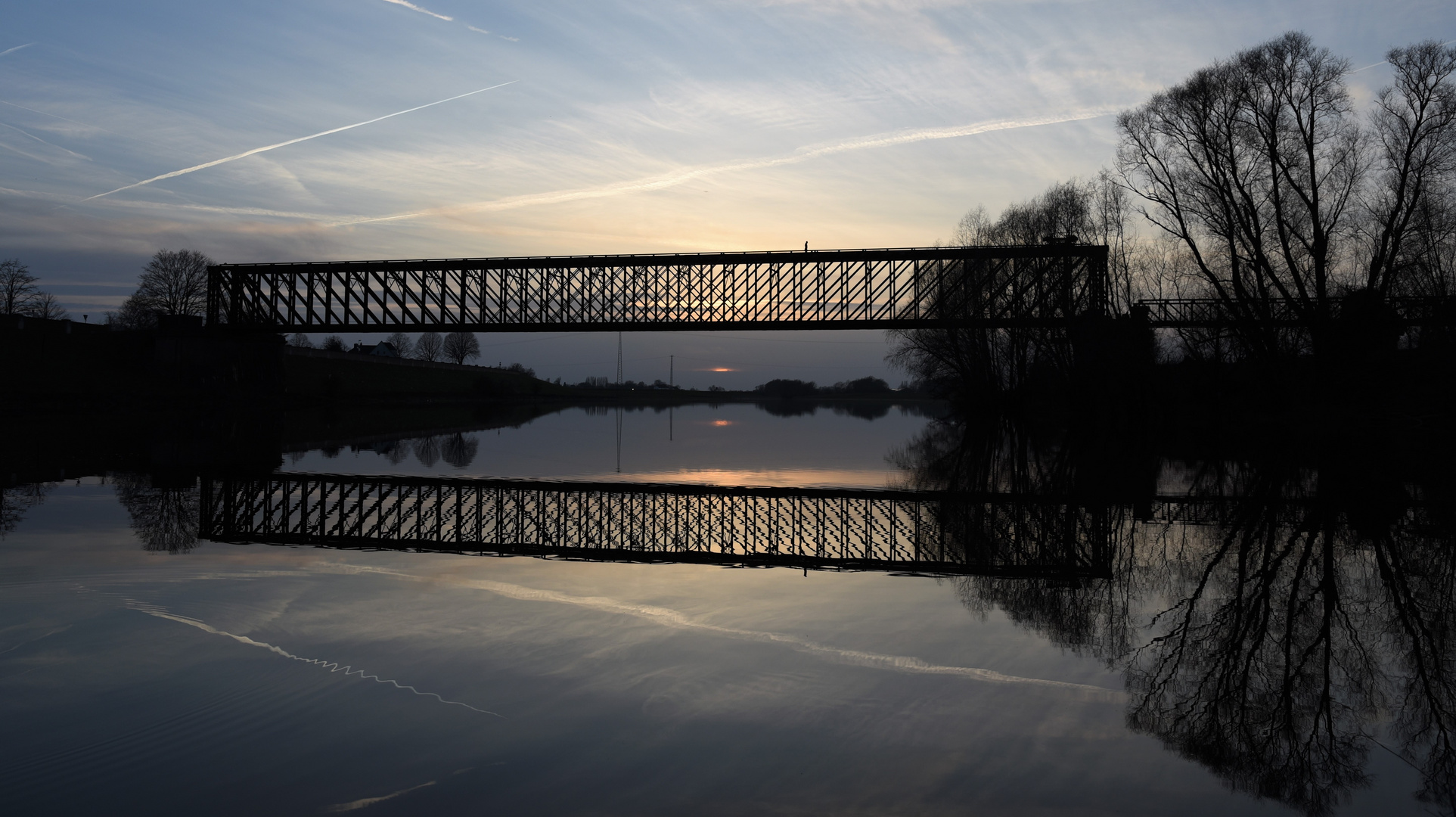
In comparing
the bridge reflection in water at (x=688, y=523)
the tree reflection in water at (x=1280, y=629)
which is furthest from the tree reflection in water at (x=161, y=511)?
the tree reflection in water at (x=1280, y=629)

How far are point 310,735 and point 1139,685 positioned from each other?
5719 millimetres

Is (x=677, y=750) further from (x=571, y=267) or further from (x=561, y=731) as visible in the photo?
(x=571, y=267)

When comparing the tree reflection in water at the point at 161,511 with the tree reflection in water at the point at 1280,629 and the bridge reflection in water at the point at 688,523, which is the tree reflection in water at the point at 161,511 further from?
the tree reflection in water at the point at 1280,629

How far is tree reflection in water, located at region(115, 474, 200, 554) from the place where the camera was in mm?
12523

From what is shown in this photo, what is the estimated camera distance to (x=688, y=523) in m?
15.9

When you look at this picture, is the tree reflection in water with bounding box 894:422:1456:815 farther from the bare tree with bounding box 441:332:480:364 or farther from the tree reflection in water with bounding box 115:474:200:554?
the bare tree with bounding box 441:332:480:364

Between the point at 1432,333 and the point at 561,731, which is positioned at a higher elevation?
the point at 1432,333

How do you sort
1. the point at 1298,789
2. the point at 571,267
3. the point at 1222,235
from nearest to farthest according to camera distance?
the point at 1298,789, the point at 1222,235, the point at 571,267

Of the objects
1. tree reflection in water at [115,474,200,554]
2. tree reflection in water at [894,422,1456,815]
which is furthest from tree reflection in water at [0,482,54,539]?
tree reflection in water at [894,422,1456,815]

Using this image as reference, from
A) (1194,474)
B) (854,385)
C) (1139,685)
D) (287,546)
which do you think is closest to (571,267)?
(1194,474)

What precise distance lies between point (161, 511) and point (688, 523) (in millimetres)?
9133

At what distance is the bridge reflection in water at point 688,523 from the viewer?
1250 cm

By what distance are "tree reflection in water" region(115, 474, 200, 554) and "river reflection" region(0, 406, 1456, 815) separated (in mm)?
118

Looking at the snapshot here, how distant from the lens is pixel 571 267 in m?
61.5
